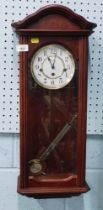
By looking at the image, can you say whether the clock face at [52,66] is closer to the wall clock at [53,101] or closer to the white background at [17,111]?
the wall clock at [53,101]

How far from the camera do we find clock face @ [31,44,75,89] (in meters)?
1.03

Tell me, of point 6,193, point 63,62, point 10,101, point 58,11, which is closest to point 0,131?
point 10,101

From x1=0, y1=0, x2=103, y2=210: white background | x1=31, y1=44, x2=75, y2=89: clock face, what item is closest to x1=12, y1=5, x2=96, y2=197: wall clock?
x1=31, y1=44, x2=75, y2=89: clock face

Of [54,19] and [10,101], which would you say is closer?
[54,19]

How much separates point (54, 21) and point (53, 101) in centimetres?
24

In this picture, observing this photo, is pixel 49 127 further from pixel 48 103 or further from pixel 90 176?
pixel 90 176

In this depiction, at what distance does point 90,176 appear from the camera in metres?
1.23

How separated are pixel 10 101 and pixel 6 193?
1.05ft

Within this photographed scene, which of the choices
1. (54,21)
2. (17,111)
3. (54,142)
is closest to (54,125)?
(54,142)

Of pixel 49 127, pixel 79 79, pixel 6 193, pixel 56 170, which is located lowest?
pixel 6 193

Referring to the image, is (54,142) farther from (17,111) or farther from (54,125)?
(17,111)

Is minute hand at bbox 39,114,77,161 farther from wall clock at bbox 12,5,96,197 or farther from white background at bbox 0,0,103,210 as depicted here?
white background at bbox 0,0,103,210

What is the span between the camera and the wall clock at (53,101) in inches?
39.9

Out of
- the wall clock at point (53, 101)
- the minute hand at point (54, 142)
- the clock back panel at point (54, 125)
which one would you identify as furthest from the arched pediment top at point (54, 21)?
the minute hand at point (54, 142)
